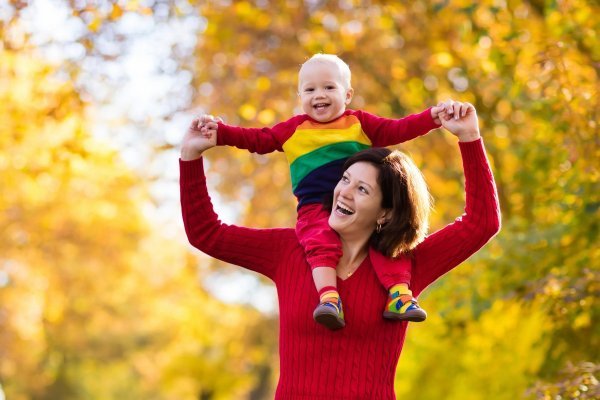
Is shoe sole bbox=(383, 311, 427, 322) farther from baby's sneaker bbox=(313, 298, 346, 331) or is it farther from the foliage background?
the foliage background

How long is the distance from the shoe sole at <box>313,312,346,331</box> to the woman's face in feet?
1.11

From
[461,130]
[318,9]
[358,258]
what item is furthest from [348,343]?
[318,9]

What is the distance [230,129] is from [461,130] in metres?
0.79

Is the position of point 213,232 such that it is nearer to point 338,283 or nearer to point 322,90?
point 338,283

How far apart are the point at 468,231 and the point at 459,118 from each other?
0.41 m

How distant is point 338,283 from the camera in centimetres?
422

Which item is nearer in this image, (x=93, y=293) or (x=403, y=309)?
(x=403, y=309)

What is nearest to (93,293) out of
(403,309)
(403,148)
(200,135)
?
(403,148)

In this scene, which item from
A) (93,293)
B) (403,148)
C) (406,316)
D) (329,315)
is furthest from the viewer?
(93,293)

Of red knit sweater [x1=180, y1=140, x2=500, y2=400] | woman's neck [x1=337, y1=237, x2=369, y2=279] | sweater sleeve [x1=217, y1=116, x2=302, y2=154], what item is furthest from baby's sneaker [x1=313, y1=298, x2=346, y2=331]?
sweater sleeve [x1=217, y1=116, x2=302, y2=154]

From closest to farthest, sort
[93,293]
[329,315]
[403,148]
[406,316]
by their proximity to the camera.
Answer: [329,315]
[406,316]
[403,148]
[93,293]

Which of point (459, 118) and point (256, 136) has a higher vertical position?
point (459, 118)

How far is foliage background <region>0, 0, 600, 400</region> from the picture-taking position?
7.61 m

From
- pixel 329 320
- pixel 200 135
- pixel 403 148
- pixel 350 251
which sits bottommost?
pixel 329 320
